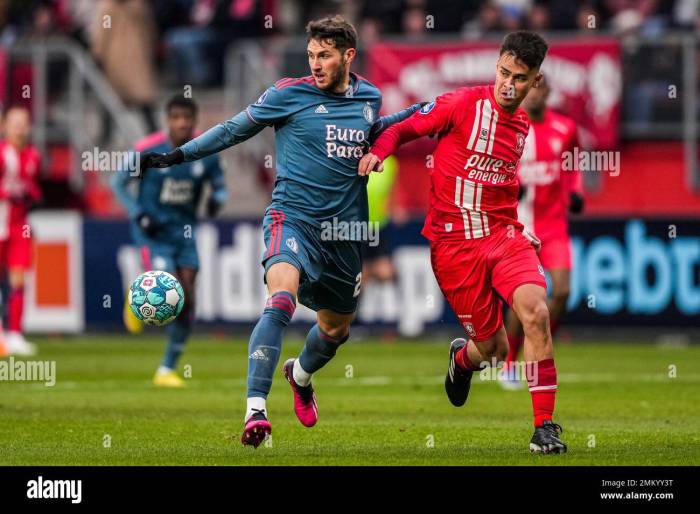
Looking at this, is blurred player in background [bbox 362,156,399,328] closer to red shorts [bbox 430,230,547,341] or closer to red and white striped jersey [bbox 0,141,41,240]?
red and white striped jersey [bbox 0,141,41,240]

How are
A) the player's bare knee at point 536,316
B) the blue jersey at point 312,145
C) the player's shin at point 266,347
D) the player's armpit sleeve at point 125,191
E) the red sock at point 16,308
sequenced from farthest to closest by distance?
the red sock at point 16,308 < the player's armpit sleeve at point 125,191 < the blue jersey at point 312,145 < the player's bare knee at point 536,316 < the player's shin at point 266,347

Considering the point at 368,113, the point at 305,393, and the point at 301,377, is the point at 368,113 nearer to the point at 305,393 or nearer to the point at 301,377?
the point at 301,377

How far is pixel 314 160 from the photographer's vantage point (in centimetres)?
967

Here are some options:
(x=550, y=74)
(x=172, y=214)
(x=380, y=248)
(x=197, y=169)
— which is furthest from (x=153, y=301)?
(x=550, y=74)

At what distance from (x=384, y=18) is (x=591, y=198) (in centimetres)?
404

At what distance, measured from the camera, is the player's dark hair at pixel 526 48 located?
30.7 feet

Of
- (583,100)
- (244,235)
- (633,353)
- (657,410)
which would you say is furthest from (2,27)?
(657,410)

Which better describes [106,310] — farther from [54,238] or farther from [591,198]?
[591,198]

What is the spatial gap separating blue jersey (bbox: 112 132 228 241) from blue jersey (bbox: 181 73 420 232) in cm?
490

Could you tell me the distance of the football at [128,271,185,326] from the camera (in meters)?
10.1

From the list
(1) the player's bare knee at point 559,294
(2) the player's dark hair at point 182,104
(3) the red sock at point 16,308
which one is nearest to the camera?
(1) the player's bare knee at point 559,294

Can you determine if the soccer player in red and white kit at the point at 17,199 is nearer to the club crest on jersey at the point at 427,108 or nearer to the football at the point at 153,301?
the football at the point at 153,301

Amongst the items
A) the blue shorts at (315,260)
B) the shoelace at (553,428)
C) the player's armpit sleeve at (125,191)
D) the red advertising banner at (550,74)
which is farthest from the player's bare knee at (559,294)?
the red advertising banner at (550,74)

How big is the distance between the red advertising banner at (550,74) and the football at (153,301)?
11587mm
